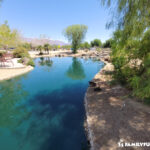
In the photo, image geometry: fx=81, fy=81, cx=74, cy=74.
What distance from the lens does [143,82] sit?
2.37 meters

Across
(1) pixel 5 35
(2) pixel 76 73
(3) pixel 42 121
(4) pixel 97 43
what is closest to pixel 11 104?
(3) pixel 42 121

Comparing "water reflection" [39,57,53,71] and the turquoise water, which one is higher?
"water reflection" [39,57,53,71]

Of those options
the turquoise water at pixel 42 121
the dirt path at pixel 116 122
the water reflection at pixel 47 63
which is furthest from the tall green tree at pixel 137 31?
the water reflection at pixel 47 63

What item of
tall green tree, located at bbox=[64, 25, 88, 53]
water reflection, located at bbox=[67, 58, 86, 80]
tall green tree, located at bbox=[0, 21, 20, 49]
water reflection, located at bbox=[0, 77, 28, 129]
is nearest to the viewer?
water reflection, located at bbox=[0, 77, 28, 129]

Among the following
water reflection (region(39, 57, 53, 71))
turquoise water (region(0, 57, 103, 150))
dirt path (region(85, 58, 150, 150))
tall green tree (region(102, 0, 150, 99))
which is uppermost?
tall green tree (region(102, 0, 150, 99))

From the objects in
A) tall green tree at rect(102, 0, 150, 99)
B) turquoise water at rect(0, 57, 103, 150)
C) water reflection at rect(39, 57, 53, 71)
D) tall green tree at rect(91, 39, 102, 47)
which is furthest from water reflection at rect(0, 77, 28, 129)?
tall green tree at rect(91, 39, 102, 47)

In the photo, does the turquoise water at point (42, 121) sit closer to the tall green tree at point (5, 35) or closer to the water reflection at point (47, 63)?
the water reflection at point (47, 63)

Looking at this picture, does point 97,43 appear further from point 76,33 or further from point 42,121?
point 42,121

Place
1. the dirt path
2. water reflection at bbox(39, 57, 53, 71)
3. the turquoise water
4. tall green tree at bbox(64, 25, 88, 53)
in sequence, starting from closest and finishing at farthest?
the dirt path → the turquoise water → water reflection at bbox(39, 57, 53, 71) → tall green tree at bbox(64, 25, 88, 53)

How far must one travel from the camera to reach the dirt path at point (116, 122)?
6.99 ft

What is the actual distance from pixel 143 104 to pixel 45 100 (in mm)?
4881

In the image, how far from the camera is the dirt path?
2131 millimetres

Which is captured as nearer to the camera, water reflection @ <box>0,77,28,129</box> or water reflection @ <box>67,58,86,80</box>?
water reflection @ <box>0,77,28,129</box>

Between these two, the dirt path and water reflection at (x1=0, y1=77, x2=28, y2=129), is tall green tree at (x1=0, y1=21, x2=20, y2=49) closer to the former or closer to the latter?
water reflection at (x1=0, y1=77, x2=28, y2=129)
